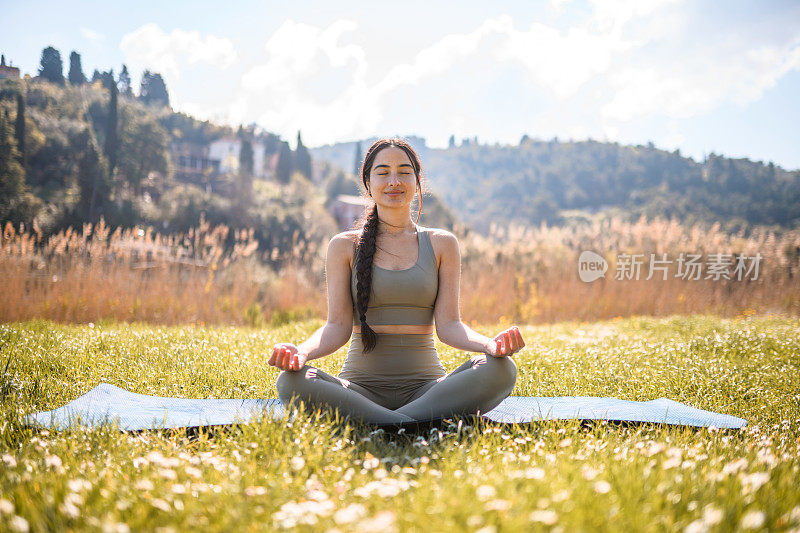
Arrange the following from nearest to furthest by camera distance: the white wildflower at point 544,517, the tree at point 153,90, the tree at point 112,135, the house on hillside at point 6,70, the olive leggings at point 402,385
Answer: the white wildflower at point 544,517, the olive leggings at point 402,385, the house on hillside at point 6,70, the tree at point 112,135, the tree at point 153,90

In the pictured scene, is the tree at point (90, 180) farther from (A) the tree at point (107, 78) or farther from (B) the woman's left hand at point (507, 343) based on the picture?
(B) the woman's left hand at point (507, 343)

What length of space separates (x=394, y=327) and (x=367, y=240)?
43cm

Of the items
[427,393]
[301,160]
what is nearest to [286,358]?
[427,393]

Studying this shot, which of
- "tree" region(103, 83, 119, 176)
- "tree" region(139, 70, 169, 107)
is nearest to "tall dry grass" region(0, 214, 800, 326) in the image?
"tree" region(103, 83, 119, 176)

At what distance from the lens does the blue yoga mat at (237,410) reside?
212 centimetres

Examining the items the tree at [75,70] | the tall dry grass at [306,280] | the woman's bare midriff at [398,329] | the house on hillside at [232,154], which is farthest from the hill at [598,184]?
the woman's bare midriff at [398,329]

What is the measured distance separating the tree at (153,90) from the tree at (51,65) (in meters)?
14.9

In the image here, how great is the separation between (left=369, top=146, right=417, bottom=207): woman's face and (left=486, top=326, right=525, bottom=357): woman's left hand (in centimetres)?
84

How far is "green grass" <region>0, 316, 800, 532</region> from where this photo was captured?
1110mm

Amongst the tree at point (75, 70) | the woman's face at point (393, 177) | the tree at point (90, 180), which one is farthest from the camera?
the tree at point (75, 70)

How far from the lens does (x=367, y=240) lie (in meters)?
2.47

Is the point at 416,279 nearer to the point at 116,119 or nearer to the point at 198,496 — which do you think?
the point at 198,496

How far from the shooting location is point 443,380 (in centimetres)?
221

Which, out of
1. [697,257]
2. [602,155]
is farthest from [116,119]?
[602,155]
